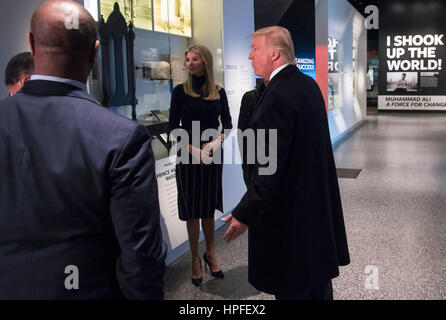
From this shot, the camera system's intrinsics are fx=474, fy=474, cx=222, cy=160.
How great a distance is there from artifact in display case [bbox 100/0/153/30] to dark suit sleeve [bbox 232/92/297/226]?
5.69 feet

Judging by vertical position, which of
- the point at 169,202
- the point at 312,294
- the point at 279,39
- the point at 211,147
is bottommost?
the point at 312,294

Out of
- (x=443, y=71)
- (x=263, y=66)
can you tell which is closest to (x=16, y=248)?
(x=263, y=66)

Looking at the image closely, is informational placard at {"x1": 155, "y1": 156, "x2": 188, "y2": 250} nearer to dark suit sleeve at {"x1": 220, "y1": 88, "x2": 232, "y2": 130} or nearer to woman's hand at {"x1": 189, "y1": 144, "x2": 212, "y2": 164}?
woman's hand at {"x1": 189, "y1": 144, "x2": 212, "y2": 164}

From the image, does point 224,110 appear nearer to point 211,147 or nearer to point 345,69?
point 211,147

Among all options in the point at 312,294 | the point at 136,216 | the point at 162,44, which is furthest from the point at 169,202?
the point at 136,216

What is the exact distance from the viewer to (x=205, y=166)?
11.2 ft

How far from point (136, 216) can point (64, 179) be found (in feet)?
0.63

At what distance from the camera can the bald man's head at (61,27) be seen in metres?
1.15

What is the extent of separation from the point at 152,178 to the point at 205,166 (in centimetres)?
220

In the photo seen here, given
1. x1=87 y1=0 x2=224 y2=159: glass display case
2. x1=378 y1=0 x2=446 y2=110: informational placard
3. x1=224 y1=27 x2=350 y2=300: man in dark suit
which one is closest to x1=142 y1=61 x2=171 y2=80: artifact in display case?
x1=87 y1=0 x2=224 y2=159: glass display case

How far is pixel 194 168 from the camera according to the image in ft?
11.1

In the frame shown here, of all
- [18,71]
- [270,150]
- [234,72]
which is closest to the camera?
[270,150]

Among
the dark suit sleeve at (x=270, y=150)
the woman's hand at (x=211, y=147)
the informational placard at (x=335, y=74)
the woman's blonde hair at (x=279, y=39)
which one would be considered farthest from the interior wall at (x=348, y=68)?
the dark suit sleeve at (x=270, y=150)
